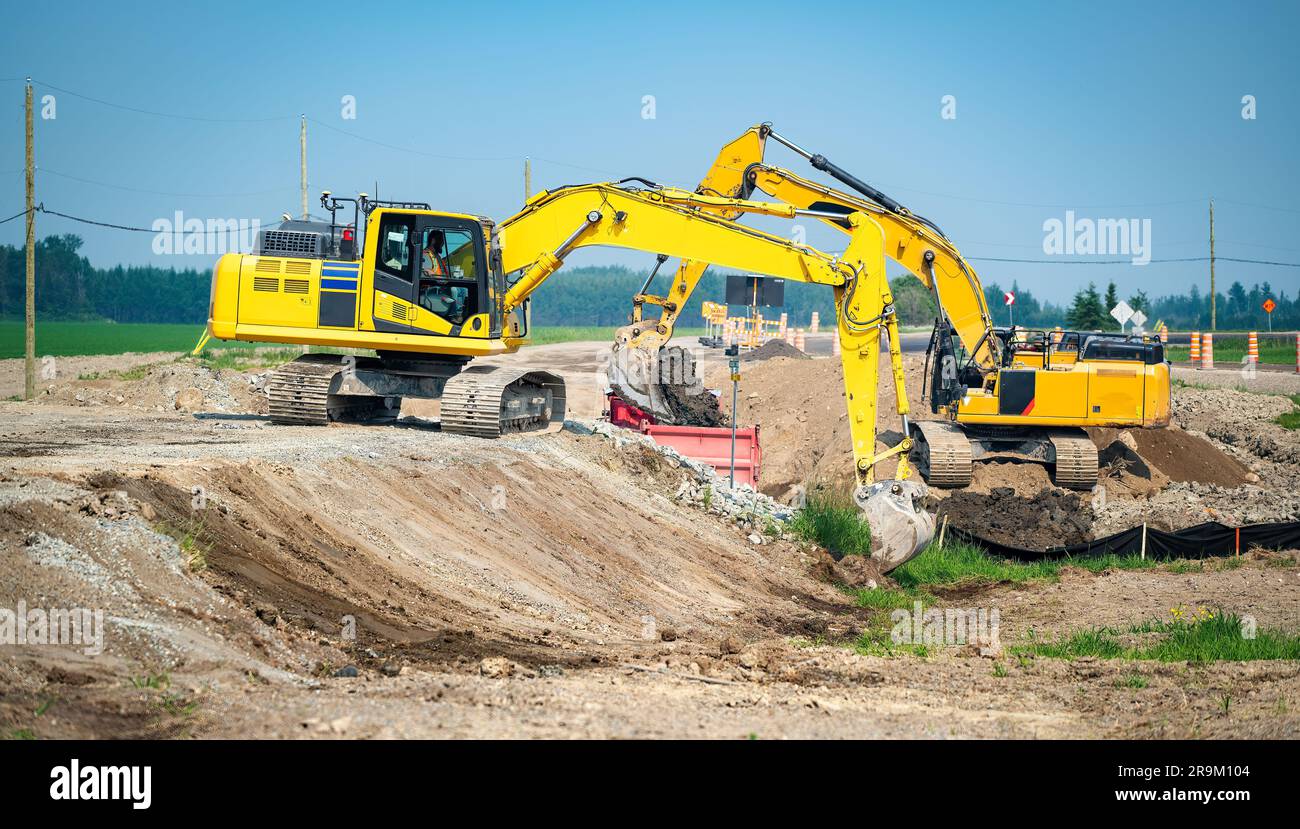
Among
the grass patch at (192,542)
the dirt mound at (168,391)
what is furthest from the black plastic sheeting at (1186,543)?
the dirt mound at (168,391)

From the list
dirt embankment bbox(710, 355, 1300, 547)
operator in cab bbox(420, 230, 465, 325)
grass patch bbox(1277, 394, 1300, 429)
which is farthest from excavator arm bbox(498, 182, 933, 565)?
grass patch bbox(1277, 394, 1300, 429)

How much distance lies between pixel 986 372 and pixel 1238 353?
3668cm

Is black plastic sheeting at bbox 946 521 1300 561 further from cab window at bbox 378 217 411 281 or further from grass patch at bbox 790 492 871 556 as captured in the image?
cab window at bbox 378 217 411 281

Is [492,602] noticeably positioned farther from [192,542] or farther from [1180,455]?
[1180,455]

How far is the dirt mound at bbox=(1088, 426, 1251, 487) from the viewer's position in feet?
78.6

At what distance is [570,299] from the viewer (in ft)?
528

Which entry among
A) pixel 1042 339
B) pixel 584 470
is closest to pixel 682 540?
pixel 584 470

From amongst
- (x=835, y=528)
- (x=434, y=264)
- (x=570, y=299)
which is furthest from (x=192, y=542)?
(x=570, y=299)

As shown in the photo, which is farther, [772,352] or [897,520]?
[772,352]

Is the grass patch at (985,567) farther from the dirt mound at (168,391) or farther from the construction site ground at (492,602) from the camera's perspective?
the dirt mound at (168,391)

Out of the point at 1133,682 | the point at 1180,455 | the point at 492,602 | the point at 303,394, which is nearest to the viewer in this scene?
the point at 1133,682

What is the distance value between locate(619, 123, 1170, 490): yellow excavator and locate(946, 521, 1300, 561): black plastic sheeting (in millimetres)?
4279
